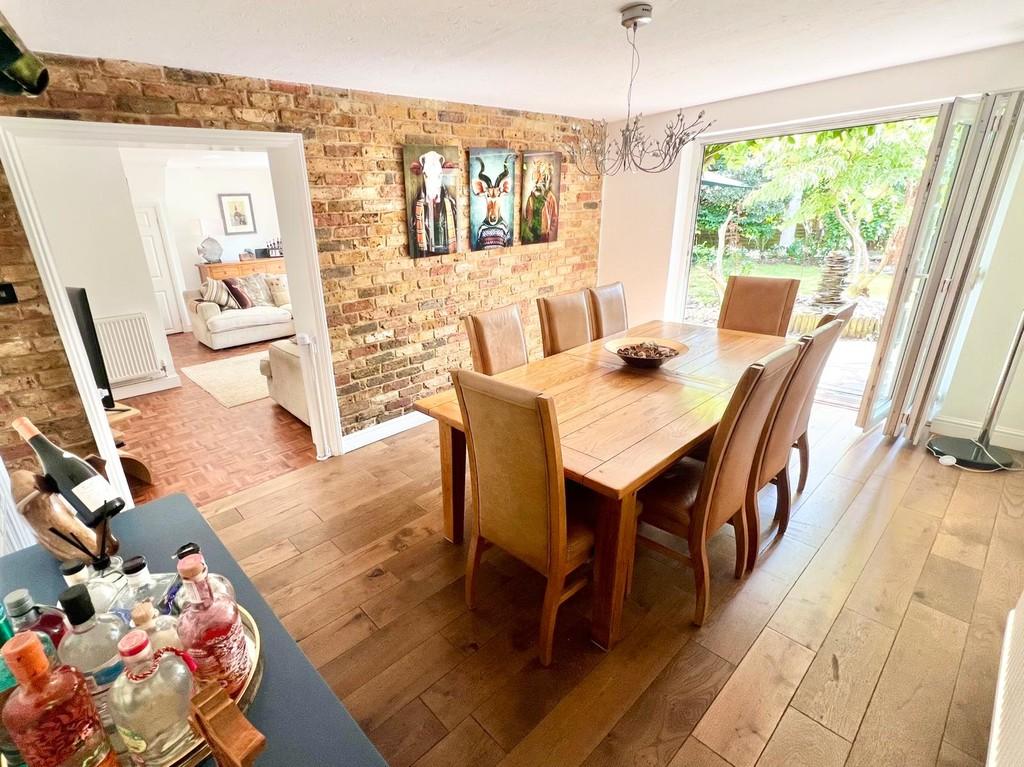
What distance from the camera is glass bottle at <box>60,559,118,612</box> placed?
84 cm

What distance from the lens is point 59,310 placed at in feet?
6.92

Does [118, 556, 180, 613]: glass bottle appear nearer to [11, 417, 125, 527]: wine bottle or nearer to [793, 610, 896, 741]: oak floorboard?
[11, 417, 125, 527]: wine bottle

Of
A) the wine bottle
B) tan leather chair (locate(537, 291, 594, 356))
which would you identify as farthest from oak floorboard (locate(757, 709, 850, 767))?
tan leather chair (locate(537, 291, 594, 356))

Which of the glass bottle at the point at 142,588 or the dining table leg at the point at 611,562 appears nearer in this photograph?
the glass bottle at the point at 142,588

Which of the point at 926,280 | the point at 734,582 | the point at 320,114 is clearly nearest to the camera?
the point at 734,582

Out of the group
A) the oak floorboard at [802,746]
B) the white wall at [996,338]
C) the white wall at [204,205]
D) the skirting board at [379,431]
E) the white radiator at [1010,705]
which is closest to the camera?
the white radiator at [1010,705]

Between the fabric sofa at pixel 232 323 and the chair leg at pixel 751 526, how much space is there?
497cm

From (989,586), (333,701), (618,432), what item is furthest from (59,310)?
(989,586)

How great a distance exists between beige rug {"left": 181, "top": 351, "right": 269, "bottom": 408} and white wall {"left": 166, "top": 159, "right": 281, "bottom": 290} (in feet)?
8.14

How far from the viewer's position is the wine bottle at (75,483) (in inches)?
39.0

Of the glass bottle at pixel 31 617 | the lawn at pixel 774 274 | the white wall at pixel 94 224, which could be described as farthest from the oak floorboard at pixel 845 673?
A: the white wall at pixel 94 224

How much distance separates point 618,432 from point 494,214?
2436 mm

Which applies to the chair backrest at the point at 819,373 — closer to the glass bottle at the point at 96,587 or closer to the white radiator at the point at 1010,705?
the white radiator at the point at 1010,705

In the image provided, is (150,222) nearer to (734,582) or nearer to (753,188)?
(753,188)
